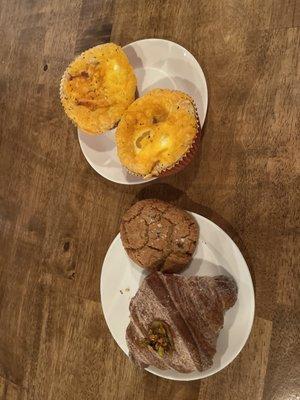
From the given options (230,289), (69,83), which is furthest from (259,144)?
(69,83)

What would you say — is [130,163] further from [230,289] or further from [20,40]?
[20,40]

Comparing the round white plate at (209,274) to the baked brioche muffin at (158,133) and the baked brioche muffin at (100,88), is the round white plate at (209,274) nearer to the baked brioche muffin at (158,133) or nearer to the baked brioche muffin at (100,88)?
the baked brioche muffin at (158,133)

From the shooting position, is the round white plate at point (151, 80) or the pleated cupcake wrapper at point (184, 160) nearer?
the pleated cupcake wrapper at point (184, 160)

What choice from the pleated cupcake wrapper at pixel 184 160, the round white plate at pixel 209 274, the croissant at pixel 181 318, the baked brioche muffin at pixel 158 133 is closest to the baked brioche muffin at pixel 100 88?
the baked brioche muffin at pixel 158 133

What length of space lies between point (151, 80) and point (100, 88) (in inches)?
7.5

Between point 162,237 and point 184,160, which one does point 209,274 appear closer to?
point 162,237

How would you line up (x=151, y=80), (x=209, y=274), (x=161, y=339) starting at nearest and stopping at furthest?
(x=161, y=339)
(x=209, y=274)
(x=151, y=80)

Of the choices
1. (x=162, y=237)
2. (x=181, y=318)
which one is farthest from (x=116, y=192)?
(x=181, y=318)

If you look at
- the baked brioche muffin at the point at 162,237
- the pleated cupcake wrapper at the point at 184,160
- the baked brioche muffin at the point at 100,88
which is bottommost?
the baked brioche muffin at the point at 162,237

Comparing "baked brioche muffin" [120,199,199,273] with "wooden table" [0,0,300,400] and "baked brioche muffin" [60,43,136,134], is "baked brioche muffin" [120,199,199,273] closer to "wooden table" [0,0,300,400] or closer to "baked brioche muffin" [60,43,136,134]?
"wooden table" [0,0,300,400]

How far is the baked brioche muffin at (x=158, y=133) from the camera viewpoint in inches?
44.3

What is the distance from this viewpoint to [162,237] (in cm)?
116

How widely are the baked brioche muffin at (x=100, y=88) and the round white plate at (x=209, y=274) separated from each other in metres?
0.32

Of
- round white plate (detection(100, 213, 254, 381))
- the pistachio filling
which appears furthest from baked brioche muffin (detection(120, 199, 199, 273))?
the pistachio filling
